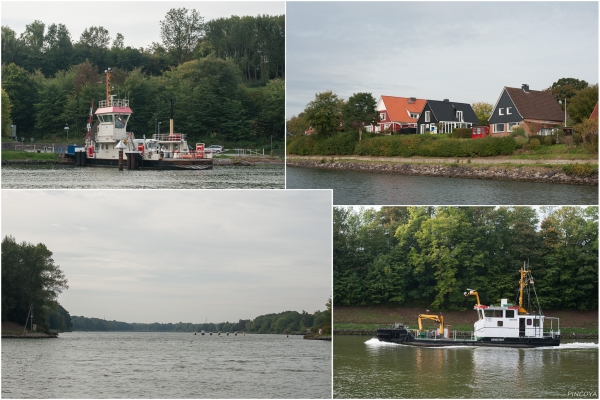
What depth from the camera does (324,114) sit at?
4075cm

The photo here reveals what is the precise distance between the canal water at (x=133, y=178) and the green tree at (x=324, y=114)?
12762 millimetres

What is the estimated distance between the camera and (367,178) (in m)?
33.7

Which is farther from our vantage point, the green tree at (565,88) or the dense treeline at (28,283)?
the green tree at (565,88)

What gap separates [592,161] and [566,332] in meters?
8.01

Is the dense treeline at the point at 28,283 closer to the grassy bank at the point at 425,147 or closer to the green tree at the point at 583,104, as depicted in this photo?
the grassy bank at the point at 425,147

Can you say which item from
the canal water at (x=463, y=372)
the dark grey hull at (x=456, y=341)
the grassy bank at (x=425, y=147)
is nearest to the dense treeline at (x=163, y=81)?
the grassy bank at (x=425, y=147)

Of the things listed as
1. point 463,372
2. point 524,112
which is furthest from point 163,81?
point 463,372

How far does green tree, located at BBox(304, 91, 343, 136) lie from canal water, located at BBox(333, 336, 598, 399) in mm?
22042

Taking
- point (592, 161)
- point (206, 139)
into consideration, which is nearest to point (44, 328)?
point (206, 139)

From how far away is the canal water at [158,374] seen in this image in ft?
46.9

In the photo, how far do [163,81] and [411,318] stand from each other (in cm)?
1599

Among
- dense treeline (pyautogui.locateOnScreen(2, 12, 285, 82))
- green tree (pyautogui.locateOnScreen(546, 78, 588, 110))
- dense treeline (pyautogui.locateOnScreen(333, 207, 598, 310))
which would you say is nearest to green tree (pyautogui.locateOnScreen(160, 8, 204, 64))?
dense treeline (pyautogui.locateOnScreen(2, 12, 285, 82))

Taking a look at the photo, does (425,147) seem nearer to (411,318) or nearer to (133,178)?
(411,318)

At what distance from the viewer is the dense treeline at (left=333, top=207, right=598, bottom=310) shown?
1038 inches
